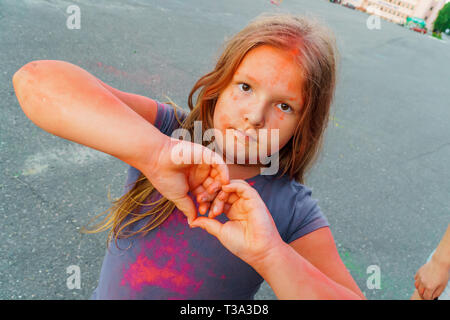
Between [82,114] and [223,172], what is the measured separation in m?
0.33

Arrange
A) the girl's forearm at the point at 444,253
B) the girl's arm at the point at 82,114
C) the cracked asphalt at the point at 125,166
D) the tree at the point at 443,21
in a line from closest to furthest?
the girl's arm at the point at 82,114 < the girl's forearm at the point at 444,253 < the cracked asphalt at the point at 125,166 < the tree at the point at 443,21

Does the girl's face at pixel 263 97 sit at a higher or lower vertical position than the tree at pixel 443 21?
lower

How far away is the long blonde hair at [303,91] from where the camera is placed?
0.98m

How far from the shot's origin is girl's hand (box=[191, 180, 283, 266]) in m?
0.74

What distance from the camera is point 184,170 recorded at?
79cm

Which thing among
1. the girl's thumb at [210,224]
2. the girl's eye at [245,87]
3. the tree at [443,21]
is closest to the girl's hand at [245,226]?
the girl's thumb at [210,224]

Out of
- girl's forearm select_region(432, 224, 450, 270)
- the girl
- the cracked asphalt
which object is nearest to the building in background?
the cracked asphalt

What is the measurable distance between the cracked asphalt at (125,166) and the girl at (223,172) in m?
0.39

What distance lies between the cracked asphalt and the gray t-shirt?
59 centimetres

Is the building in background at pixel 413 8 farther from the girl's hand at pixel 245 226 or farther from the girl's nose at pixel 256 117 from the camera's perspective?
the girl's hand at pixel 245 226

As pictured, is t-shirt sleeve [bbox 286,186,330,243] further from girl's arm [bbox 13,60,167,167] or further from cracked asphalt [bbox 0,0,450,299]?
cracked asphalt [bbox 0,0,450,299]

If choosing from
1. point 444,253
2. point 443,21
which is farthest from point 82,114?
point 443,21

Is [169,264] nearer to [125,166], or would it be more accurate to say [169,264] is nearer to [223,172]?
[223,172]

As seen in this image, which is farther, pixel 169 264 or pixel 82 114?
pixel 169 264
